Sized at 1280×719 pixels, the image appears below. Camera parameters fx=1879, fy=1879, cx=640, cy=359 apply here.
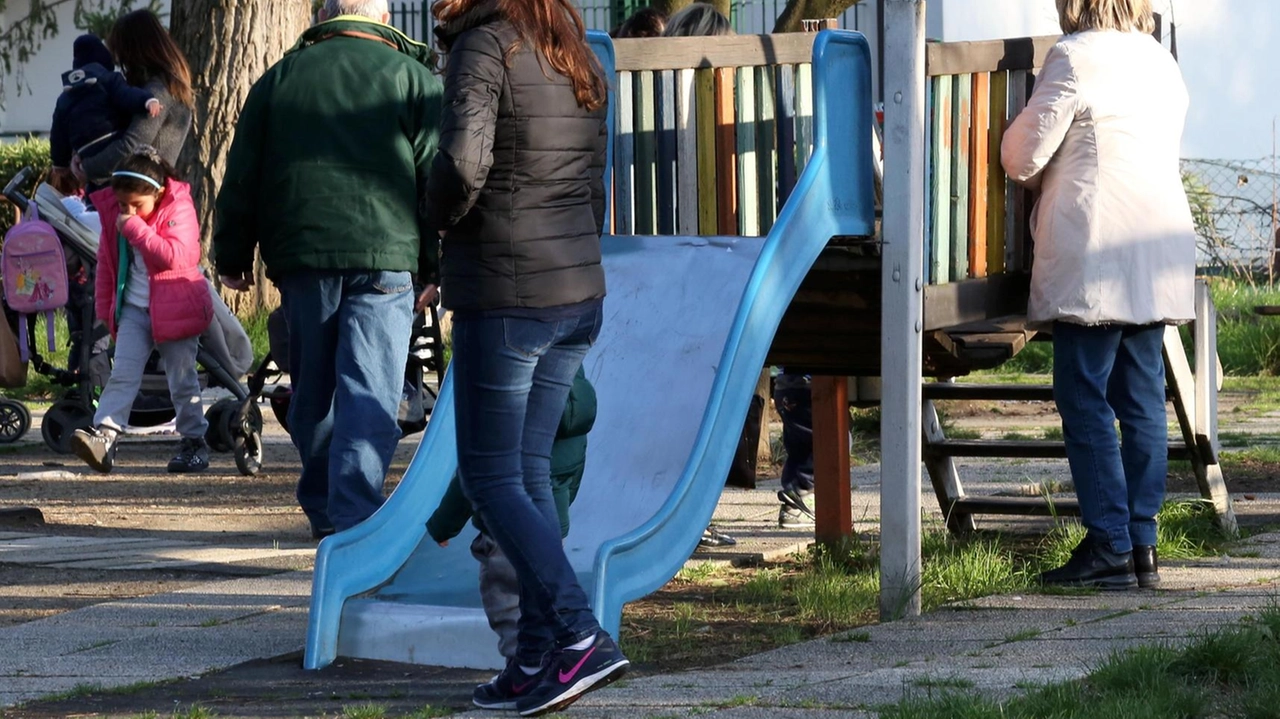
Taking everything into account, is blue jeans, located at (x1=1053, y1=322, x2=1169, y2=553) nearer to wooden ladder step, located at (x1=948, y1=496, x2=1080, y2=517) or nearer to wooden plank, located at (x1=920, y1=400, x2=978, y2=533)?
wooden ladder step, located at (x1=948, y1=496, x2=1080, y2=517)

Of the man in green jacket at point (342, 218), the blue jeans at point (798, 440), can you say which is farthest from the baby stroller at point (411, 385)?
the man in green jacket at point (342, 218)

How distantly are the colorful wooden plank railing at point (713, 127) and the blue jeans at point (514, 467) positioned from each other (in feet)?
6.32

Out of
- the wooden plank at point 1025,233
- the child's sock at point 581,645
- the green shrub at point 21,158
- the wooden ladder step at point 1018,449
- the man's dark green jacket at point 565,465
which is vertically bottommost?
the wooden ladder step at point 1018,449

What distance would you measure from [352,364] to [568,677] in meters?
1.60

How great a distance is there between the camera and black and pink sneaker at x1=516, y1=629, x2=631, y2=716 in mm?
4043

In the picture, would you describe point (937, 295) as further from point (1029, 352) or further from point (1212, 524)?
point (1029, 352)

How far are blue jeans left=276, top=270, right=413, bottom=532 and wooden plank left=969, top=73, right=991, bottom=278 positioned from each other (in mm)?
1795

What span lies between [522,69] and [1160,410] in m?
2.76

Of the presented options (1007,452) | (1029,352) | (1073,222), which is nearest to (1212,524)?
(1007,452)

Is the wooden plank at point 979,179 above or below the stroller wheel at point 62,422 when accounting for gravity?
above

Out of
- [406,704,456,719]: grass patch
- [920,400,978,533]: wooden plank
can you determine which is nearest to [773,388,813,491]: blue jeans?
[920,400,978,533]: wooden plank

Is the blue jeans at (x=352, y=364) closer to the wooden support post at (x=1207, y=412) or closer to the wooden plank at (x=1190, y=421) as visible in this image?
the wooden plank at (x=1190, y=421)

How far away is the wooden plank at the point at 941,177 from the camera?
5.65 m

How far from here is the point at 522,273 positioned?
13.2 ft
